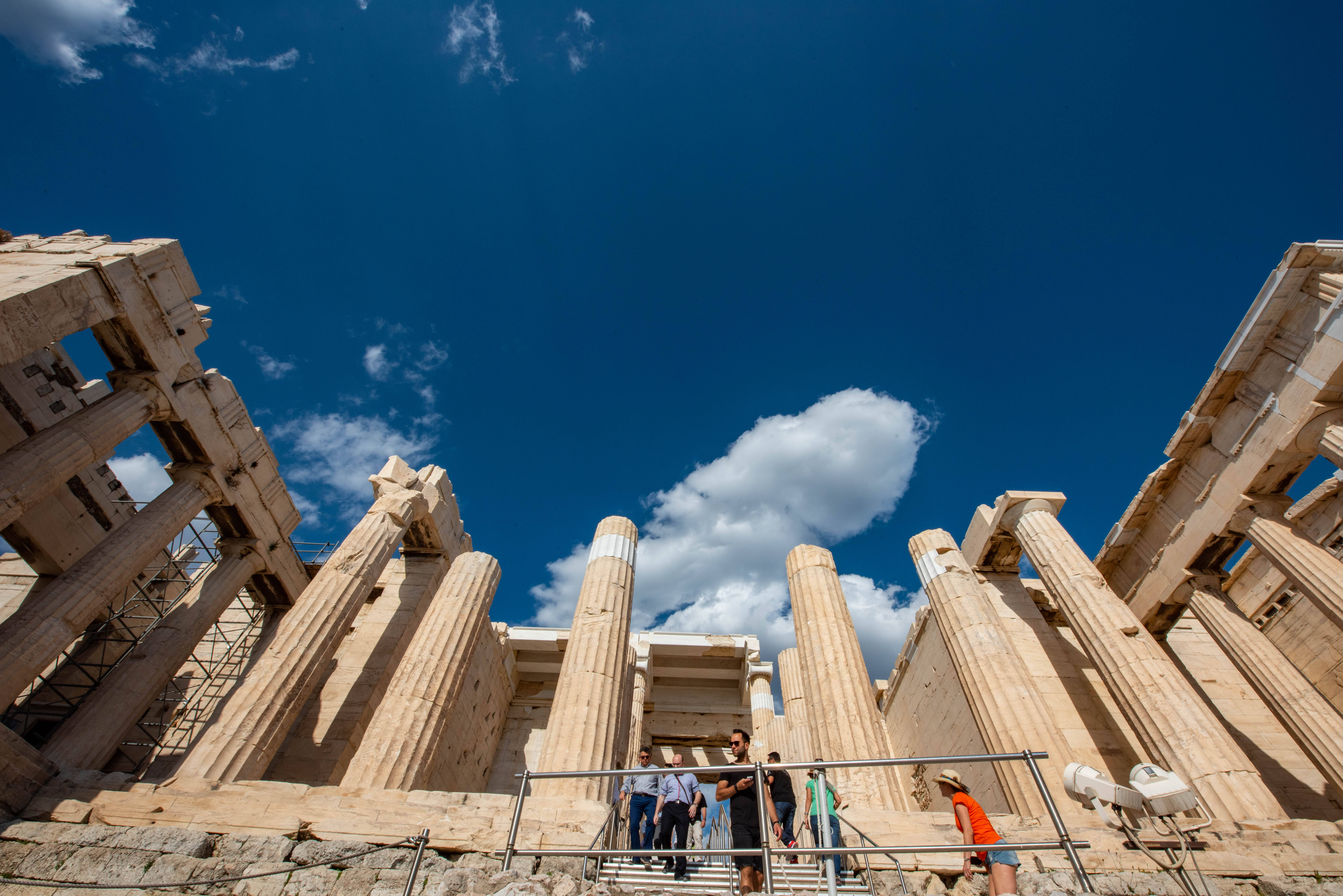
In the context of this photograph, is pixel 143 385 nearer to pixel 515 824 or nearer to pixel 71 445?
pixel 71 445

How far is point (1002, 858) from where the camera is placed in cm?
590

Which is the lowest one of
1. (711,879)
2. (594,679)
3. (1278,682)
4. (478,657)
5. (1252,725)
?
(711,879)

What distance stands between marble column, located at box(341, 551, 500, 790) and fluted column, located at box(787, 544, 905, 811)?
733 cm

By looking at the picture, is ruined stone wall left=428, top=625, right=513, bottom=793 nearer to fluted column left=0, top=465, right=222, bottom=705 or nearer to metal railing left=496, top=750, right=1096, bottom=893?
fluted column left=0, top=465, right=222, bottom=705

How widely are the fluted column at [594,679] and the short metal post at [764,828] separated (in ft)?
14.7

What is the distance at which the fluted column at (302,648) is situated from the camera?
10.2 m

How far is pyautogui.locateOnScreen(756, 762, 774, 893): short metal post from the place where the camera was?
529 centimetres

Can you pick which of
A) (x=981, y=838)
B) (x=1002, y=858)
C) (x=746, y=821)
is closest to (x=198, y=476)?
(x=746, y=821)

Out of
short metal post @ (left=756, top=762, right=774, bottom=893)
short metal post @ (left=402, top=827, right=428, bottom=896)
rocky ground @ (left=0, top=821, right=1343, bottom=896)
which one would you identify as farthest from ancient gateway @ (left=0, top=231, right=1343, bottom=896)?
short metal post @ (left=756, top=762, right=774, bottom=893)

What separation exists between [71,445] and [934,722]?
905 inches

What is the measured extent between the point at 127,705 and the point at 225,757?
4.46 meters

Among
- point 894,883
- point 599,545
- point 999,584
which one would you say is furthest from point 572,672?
point 999,584

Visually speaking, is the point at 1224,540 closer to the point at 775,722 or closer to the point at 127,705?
the point at 775,722

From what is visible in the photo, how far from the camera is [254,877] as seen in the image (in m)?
7.46
